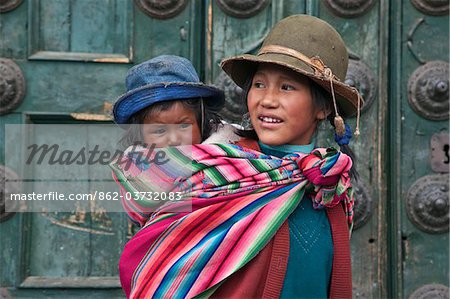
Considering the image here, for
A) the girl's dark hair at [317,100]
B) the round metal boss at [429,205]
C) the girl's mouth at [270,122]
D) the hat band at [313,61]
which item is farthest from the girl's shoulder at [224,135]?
the round metal boss at [429,205]

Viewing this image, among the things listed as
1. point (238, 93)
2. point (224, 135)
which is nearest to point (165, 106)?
point (224, 135)

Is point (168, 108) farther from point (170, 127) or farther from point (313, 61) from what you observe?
point (313, 61)

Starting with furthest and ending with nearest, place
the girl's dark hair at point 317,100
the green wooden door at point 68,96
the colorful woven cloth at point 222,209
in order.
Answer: the green wooden door at point 68,96 < the girl's dark hair at point 317,100 < the colorful woven cloth at point 222,209

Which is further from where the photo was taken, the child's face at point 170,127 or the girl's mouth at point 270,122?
the child's face at point 170,127

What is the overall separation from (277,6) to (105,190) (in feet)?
2.67

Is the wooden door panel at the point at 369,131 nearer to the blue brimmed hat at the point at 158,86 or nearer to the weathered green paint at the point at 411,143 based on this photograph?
the weathered green paint at the point at 411,143

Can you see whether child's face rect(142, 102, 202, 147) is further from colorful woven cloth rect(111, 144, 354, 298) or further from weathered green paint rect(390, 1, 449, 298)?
weathered green paint rect(390, 1, 449, 298)

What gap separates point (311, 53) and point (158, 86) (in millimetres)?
347

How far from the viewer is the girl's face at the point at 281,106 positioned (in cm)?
158

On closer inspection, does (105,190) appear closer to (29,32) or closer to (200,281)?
(29,32)

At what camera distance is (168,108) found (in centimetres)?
170

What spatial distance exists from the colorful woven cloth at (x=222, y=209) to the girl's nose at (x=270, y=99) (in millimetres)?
107

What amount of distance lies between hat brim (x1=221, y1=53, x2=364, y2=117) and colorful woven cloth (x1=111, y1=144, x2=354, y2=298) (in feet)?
0.48

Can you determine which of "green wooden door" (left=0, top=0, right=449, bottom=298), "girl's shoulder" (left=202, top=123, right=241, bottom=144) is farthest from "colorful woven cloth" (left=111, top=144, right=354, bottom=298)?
"green wooden door" (left=0, top=0, right=449, bottom=298)
